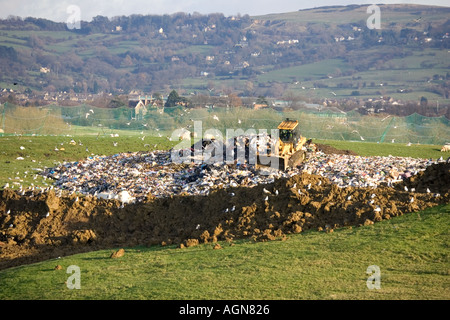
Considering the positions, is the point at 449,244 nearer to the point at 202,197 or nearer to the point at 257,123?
the point at 202,197

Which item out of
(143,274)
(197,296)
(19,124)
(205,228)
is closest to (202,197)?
(205,228)

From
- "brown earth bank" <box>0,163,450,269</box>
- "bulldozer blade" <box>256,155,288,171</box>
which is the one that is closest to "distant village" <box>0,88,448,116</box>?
"bulldozer blade" <box>256,155,288,171</box>

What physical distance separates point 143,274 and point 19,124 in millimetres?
29207

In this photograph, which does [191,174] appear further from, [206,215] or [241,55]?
[241,55]

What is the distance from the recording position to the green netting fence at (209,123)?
36188mm

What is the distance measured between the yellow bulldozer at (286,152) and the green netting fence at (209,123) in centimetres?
1498

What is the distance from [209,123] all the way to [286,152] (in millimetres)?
20265

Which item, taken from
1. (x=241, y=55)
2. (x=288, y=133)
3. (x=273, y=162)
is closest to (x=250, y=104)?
(x=288, y=133)

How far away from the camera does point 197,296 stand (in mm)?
8141

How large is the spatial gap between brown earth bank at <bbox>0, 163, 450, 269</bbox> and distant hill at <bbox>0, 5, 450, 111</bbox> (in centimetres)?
6793

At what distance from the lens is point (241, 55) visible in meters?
132

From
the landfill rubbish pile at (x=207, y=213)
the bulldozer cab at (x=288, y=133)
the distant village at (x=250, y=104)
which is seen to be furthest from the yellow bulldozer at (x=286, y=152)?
the distant village at (x=250, y=104)

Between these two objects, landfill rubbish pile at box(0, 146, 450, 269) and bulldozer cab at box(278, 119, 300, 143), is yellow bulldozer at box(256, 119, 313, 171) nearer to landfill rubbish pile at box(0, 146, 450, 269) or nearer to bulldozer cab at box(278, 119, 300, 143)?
bulldozer cab at box(278, 119, 300, 143)
